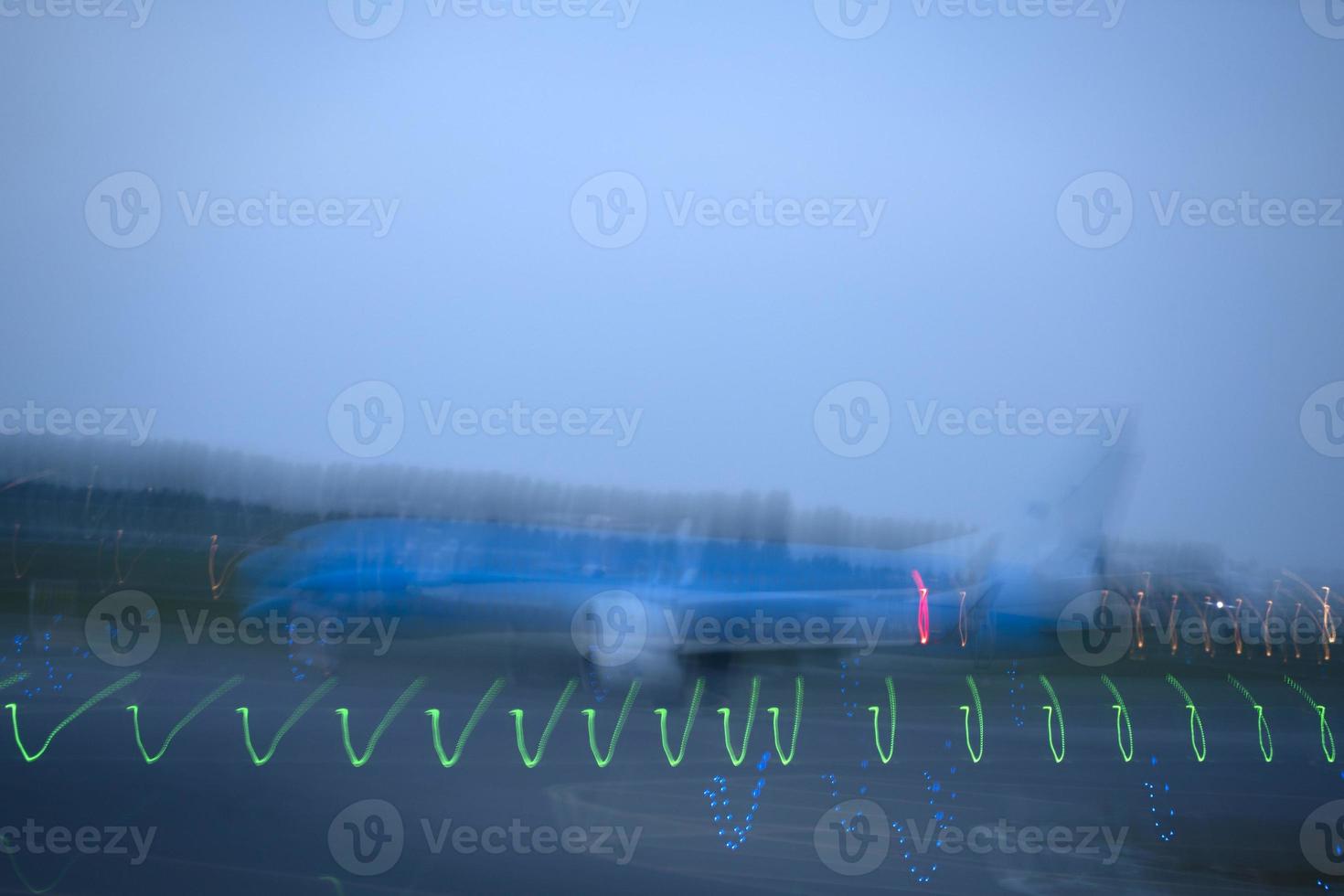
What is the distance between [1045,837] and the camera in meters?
3.84

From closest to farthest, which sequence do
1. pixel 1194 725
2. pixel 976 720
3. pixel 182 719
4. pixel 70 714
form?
pixel 182 719
pixel 70 714
pixel 976 720
pixel 1194 725

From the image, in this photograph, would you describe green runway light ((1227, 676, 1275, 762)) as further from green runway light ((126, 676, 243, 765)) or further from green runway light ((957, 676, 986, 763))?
green runway light ((126, 676, 243, 765))

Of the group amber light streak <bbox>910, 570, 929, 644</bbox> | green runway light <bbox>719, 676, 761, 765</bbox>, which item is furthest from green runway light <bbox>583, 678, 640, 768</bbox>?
amber light streak <bbox>910, 570, 929, 644</bbox>

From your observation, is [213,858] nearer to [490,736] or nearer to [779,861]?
[490,736]

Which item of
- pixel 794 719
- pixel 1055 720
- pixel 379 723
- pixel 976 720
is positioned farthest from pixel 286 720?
pixel 1055 720

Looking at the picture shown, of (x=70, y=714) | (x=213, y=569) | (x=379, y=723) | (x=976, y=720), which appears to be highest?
(x=213, y=569)

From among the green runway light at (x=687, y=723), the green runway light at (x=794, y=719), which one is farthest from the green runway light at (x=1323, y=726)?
the green runway light at (x=687, y=723)

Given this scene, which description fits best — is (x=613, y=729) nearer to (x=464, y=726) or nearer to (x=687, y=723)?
(x=687, y=723)

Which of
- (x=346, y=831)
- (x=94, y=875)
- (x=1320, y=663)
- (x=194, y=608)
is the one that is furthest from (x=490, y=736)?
(x=1320, y=663)

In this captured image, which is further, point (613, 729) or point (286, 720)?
point (613, 729)

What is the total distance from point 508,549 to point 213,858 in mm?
2898

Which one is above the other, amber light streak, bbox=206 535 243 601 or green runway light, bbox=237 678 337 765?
amber light streak, bbox=206 535 243 601

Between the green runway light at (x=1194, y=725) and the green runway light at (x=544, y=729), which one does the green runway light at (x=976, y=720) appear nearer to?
the green runway light at (x=1194, y=725)

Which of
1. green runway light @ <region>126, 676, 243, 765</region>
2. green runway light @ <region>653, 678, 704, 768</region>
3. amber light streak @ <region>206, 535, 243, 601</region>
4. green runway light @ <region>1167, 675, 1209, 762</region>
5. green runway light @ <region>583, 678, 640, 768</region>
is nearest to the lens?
green runway light @ <region>126, 676, 243, 765</region>
